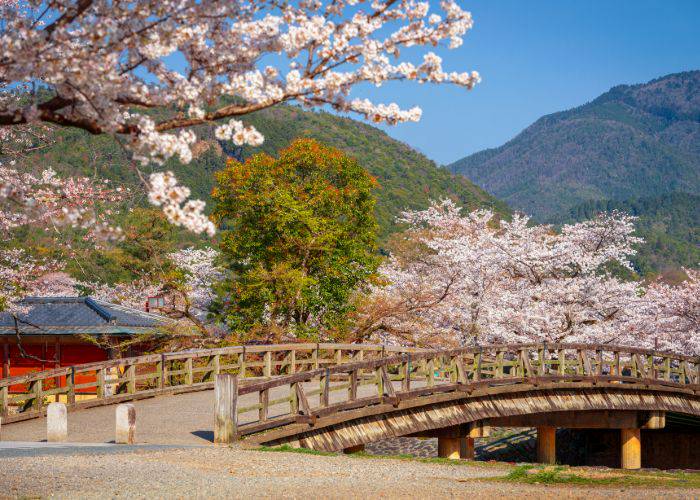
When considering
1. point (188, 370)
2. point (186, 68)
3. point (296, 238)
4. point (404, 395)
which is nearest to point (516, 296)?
point (296, 238)

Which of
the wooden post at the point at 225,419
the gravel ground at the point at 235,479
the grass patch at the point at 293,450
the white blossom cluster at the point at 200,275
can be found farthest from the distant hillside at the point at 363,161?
the gravel ground at the point at 235,479

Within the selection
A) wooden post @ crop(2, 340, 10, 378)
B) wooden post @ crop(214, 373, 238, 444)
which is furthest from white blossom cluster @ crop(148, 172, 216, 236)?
wooden post @ crop(2, 340, 10, 378)

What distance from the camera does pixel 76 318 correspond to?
3128 centimetres

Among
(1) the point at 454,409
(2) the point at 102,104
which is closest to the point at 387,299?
(1) the point at 454,409

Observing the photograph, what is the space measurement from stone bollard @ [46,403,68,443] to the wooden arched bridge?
108 inches

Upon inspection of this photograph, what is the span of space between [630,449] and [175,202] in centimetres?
2216

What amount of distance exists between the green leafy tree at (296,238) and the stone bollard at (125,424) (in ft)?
39.8

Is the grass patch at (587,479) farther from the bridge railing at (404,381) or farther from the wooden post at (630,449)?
the wooden post at (630,449)

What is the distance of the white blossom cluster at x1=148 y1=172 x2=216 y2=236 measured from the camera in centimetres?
662

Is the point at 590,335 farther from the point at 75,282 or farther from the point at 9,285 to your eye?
the point at 75,282

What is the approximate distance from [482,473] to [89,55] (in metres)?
9.85

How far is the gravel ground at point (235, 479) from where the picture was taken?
395 inches

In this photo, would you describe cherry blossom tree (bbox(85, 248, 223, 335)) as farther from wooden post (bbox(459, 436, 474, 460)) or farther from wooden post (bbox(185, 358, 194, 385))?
wooden post (bbox(459, 436, 474, 460))

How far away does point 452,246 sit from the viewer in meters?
37.2
